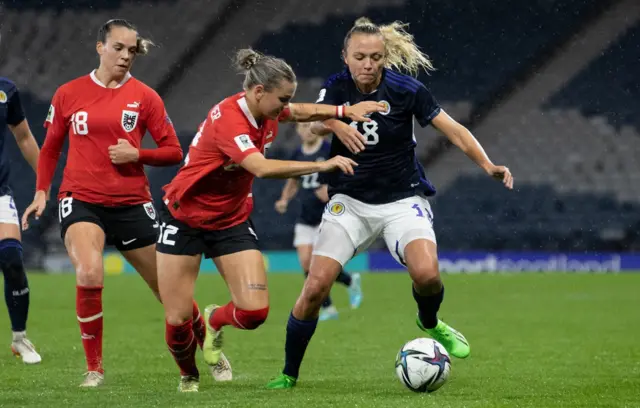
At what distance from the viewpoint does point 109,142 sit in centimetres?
673

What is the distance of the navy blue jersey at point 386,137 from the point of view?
659 centimetres

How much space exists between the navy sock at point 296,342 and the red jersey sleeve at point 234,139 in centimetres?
112

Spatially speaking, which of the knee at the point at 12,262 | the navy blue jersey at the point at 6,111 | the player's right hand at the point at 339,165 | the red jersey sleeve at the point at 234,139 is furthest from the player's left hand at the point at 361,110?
the knee at the point at 12,262

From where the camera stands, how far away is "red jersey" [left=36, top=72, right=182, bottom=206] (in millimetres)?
6707

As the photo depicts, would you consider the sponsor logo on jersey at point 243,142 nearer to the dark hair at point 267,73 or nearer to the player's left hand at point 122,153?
the dark hair at point 267,73

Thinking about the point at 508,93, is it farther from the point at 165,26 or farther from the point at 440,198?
the point at 165,26

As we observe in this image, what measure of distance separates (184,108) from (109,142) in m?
15.0

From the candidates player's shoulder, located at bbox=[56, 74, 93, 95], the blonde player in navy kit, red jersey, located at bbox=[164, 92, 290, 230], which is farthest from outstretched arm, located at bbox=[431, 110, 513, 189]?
player's shoulder, located at bbox=[56, 74, 93, 95]

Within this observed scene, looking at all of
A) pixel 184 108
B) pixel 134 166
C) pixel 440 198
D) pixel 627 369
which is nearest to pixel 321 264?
pixel 134 166

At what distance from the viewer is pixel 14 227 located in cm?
791

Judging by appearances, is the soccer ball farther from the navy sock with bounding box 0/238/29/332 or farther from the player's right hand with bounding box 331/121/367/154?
the navy sock with bounding box 0/238/29/332

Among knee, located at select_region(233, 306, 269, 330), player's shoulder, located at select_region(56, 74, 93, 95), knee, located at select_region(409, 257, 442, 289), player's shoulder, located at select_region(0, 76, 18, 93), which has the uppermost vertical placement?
player's shoulder, located at select_region(0, 76, 18, 93)

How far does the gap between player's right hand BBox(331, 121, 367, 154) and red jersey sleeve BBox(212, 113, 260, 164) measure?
578mm

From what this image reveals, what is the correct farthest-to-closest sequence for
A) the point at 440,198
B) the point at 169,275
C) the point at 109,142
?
the point at 440,198, the point at 109,142, the point at 169,275
